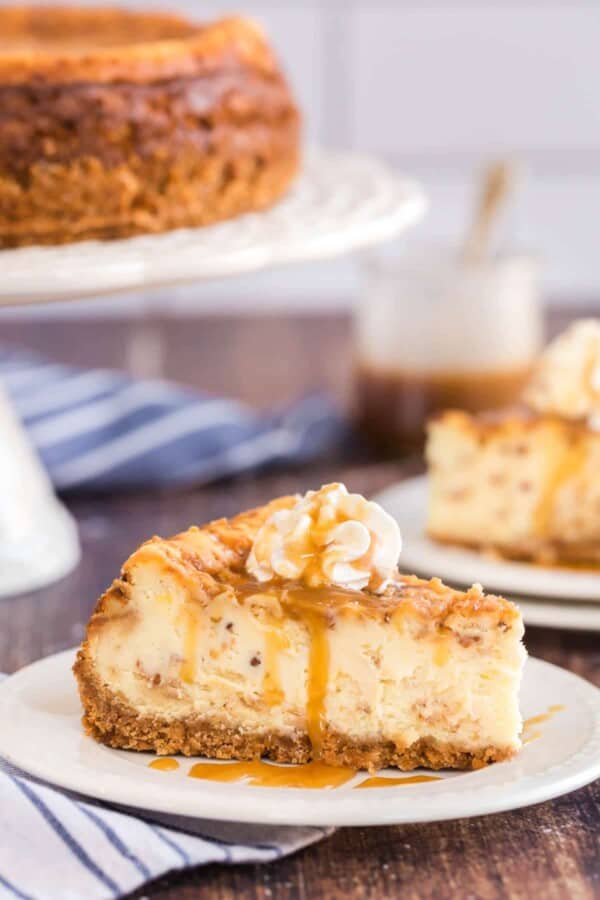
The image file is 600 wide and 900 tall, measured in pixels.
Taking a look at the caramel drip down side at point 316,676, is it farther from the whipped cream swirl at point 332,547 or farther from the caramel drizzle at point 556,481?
the caramel drizzle at point 556,481

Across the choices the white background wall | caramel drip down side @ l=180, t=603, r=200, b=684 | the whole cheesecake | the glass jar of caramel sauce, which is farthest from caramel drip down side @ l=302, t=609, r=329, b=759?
the white background wall

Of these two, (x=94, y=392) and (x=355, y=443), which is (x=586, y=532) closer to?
(x=355, y=443)

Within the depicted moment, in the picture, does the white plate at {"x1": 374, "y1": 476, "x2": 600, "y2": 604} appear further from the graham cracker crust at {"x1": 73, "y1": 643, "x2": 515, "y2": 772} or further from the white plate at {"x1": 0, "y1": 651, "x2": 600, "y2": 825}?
the graham cracker crust at {"x1": 73, "y1": 643, "x2": 515, "y2": 772}

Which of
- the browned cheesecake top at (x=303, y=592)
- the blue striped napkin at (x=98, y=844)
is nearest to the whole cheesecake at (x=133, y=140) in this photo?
the browned cheesecake top at (x=303, y=592)

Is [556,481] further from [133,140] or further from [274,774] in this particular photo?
[274,774]

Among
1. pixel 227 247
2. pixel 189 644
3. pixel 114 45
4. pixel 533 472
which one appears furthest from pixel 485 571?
pixel 114 45

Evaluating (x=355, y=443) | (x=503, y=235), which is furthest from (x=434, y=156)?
(x=355, y=443)

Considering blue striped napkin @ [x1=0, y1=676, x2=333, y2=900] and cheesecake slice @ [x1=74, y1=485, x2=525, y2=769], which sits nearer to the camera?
blue striped napkin @ [x1=0, y1=676, x2=333, y2=900]

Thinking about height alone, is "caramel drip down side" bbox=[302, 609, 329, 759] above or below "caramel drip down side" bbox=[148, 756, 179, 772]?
above
